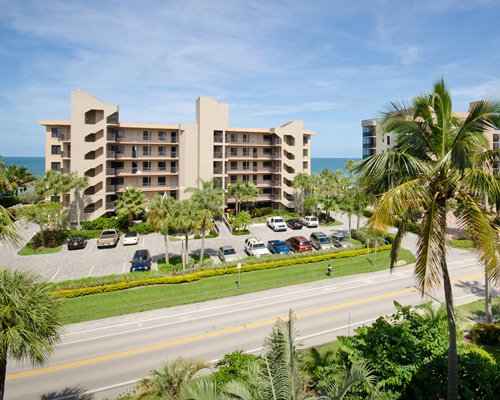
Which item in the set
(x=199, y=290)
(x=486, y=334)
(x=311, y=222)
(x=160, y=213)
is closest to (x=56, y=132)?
(x=160, y=213)

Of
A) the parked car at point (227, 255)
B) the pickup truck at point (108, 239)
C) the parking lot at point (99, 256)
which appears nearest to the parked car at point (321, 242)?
the parking lot at point (99, 256)

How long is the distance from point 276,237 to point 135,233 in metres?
17.6

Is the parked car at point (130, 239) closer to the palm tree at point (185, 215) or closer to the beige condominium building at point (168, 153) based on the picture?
the beige condominium building at point (168, 153)

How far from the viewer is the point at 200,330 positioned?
2195cm

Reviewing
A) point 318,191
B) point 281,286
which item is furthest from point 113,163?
point 281,286

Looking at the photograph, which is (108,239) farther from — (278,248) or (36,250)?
(278,248)

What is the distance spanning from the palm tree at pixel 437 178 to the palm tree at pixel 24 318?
364 inches

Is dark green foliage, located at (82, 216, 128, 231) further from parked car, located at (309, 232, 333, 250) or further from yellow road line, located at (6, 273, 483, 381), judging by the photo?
yellow road line, located at (6, 273, 483, 381)

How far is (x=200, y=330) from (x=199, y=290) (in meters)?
6.54

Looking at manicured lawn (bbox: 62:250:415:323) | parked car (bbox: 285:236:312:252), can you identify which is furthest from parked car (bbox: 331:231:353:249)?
manicured lawn (bbox: 62:250:415:323)

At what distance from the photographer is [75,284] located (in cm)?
2780

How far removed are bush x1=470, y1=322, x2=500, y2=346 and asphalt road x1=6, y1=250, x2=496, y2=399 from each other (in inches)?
219

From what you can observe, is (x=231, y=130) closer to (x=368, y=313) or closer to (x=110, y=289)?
(x=110, y=289)

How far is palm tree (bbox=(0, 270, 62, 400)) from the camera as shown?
9414mm
